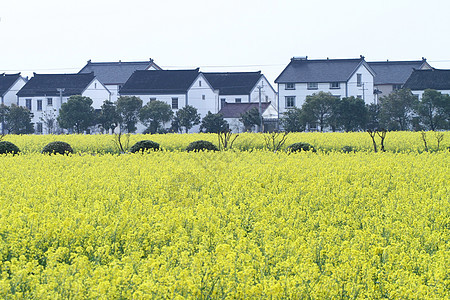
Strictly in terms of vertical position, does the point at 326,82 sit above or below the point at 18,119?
above

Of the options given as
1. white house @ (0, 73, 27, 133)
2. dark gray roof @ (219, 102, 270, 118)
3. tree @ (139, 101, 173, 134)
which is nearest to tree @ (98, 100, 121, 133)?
tree @ (139, 101, 173, 134)

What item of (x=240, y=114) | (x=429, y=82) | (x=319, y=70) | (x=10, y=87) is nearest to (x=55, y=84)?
(x=10, y=87)

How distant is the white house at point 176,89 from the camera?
66.1m

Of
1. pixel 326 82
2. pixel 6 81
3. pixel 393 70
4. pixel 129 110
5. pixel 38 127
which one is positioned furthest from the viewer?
pixel 393 70

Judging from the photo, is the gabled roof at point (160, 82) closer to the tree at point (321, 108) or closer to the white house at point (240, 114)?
the white house at point (240, 114)

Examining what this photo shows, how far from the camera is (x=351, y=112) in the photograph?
4959 cm

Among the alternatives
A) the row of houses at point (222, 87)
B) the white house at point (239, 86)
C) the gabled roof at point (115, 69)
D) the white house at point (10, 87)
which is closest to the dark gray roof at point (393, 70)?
the row of houses at point (222, 87)

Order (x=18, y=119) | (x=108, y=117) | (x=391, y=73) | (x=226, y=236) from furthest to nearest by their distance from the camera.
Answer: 1. (x=391, y=73)
2. (x=18, y=119)
3. (x=108, y=117)
4. (x=226, y=236)

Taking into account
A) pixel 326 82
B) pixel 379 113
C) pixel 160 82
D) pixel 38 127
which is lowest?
pixel 38 127

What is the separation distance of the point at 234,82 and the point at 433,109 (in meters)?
29.7

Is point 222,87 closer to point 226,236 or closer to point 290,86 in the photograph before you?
point 290,86

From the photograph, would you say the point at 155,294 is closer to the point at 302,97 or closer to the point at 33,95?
the point at 302,97

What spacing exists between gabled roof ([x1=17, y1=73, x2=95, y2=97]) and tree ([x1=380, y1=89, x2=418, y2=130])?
3415cm

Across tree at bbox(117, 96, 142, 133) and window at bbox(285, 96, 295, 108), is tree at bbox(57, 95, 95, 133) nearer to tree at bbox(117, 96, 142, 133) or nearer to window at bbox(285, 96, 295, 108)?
tree at bbox(117, 96, 142, 133)
